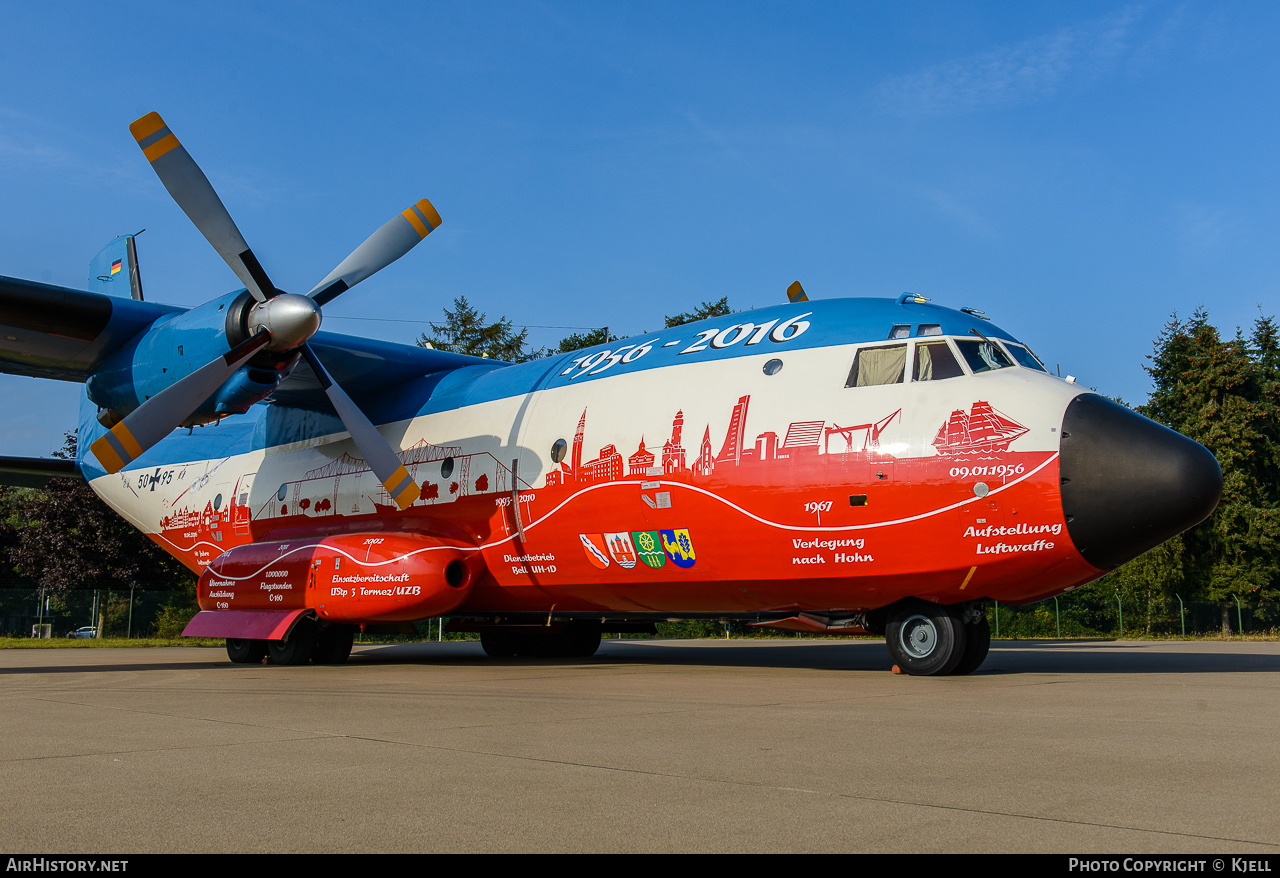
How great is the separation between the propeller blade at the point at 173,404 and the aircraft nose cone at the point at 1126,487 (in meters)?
9.89

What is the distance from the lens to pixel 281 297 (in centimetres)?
1283

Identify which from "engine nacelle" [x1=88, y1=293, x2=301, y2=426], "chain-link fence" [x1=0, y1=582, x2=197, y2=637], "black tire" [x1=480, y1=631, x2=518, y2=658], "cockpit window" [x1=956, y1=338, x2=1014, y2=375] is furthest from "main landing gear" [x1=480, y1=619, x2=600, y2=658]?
"chain-link fence" [x1=0, y1=582, x2=197, y2=637]

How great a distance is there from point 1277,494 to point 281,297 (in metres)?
38.9

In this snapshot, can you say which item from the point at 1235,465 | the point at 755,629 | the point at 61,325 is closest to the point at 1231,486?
the point at 1235,465

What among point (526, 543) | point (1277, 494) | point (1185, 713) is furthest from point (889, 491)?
point (1277, 494)

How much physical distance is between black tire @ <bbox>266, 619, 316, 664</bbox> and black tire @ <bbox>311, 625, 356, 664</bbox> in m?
0.13

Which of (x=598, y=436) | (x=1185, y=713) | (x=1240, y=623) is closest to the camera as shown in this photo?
(x=1185, y=713)

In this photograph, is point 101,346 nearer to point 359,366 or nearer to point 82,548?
point 359,366

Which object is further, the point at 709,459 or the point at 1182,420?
the point at 1182,420

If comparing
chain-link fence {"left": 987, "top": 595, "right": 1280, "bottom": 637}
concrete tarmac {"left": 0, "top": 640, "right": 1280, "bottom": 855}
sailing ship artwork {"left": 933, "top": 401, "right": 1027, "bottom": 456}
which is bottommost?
chain-link fence {"left": 987, "top": 595, "right": 1280, "bottom": 637}

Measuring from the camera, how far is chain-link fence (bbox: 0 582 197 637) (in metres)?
28.0

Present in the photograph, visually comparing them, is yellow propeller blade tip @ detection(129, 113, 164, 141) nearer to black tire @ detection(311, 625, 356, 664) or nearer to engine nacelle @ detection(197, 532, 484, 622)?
engine nacelle @ detection(197, 532, 484, 622)

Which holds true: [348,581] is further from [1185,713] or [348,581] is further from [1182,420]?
[1182,420]

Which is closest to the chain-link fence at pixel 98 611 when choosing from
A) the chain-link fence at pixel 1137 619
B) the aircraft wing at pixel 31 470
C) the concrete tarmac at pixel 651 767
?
the aircraft wing at pixel 31 470
